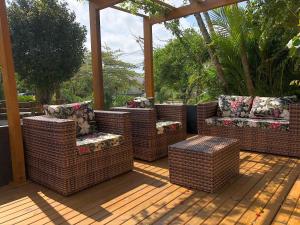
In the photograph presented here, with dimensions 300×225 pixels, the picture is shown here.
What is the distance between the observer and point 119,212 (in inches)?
92.4

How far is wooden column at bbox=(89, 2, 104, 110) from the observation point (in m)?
4.23

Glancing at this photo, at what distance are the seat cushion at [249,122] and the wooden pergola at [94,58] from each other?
1.67 meters

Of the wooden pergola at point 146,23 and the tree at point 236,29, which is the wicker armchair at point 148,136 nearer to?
the wooden pergola at point 146,23

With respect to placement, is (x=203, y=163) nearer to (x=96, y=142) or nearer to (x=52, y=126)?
(x=96, y=142)

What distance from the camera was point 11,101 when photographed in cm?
297

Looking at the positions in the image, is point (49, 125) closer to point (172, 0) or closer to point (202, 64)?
point (172, 0)

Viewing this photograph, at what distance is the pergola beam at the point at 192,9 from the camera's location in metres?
4.43

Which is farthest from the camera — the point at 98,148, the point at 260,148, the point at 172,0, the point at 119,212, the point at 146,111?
the point at 172,0

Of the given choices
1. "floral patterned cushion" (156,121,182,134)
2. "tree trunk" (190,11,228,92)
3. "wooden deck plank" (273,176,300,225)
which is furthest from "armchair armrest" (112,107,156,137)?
"tree trunk" (190,11,228,92)

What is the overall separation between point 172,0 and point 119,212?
3.82 meters

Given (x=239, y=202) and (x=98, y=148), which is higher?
(x=98, y=148)

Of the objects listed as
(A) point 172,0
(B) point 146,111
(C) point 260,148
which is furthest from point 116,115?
(A) point 172,0

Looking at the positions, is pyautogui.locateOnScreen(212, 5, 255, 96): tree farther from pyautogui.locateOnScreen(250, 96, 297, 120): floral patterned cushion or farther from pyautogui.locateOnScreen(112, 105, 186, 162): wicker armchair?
pyautogui.locateOnScreen(112, 105, 186, 162): wicker armchair

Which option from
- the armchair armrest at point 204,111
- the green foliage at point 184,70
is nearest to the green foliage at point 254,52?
the green foliage at point 184,70
